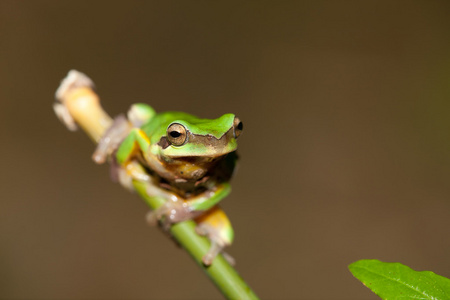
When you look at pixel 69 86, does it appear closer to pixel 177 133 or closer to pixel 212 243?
pixel 177 133

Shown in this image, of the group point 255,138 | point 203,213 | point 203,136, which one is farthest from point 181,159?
point 255,138

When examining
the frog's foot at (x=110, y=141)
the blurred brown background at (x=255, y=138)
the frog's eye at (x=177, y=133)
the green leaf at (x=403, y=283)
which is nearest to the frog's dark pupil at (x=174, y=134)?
the frog's eye at (x=177, y=133)

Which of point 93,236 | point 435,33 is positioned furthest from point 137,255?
point 435,33

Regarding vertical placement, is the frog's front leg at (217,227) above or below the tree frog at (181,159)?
below

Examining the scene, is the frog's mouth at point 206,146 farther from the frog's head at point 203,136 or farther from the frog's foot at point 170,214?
the frog's foot at point 170,214

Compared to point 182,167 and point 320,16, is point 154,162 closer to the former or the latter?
point 182,167
